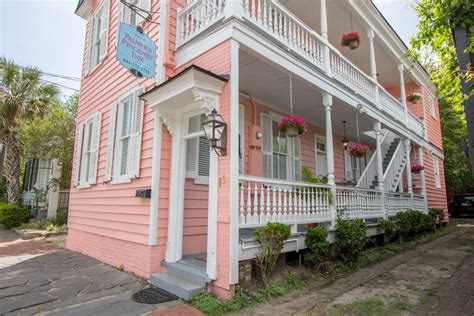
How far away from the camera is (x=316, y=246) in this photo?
496 cm

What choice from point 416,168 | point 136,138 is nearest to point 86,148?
point 136,138

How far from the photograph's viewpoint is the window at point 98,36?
7.61 meters

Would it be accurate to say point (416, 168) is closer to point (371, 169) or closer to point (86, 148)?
point (371, 169)

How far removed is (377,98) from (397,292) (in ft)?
20.3

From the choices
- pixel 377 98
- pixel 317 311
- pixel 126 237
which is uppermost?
pixel 377 98

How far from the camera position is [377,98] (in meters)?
8.70

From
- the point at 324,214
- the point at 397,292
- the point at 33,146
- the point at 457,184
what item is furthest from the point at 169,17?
the point at 457,184

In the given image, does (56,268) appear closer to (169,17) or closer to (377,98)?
(169,17)

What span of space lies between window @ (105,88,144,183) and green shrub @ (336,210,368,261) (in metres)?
4.11

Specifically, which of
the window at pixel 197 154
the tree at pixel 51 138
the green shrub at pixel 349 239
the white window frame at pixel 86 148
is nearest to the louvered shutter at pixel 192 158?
the window at pixel 197 154

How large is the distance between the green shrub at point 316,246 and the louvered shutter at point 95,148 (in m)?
5.19

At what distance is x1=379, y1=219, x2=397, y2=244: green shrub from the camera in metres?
7.35

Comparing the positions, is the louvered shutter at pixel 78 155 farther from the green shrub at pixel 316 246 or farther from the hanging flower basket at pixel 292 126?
the green shrub at pixel 316 246

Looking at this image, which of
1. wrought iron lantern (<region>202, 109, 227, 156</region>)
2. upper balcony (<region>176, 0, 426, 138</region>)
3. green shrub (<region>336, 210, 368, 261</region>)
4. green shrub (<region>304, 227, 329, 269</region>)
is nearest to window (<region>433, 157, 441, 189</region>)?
upper balcony (<region>176, 0, 426, 138</region>)
